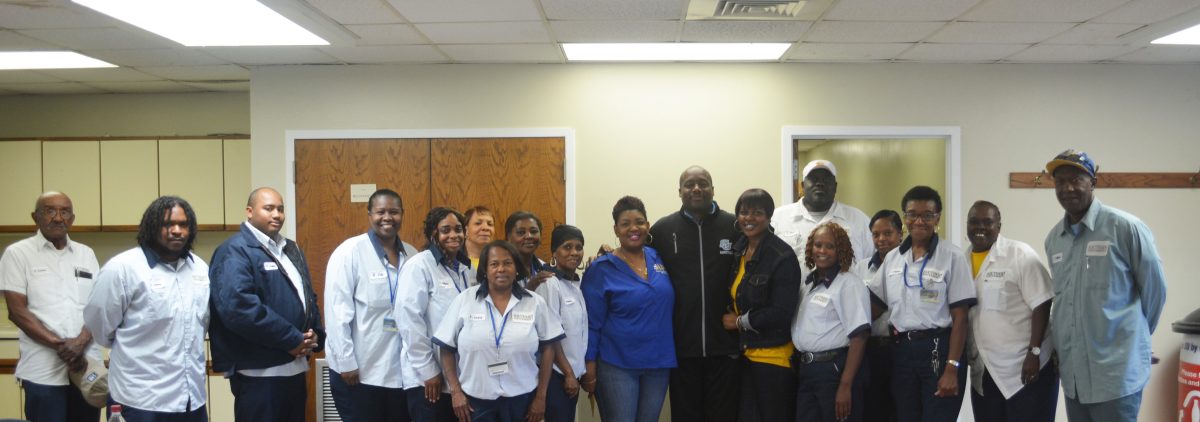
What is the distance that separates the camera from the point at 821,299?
3.21 metres

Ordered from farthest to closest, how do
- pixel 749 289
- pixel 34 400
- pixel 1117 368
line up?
pixel 34 400
pixel 749 289
pixel 1117 368

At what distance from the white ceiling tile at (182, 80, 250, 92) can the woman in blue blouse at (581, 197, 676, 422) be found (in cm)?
343

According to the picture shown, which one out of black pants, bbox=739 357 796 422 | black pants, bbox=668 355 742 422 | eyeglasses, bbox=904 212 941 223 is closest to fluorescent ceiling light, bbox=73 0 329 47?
black pants, bbox=668 355 742 422

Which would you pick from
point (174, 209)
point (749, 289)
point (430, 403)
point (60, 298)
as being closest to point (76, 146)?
point (60, 298)

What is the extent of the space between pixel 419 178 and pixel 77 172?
8.71 feet

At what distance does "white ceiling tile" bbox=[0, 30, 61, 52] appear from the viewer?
391cm

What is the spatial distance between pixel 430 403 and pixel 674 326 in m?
1.14

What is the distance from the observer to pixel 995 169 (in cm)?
476

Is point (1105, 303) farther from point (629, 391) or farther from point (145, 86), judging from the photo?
point (145, 86)

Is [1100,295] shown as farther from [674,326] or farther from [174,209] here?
[174,209]

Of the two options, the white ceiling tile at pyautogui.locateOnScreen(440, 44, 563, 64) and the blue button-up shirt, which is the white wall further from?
the blue button-up shirt

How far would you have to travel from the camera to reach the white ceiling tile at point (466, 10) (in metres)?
3.38

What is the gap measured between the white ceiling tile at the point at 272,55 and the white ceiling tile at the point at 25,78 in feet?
5.07

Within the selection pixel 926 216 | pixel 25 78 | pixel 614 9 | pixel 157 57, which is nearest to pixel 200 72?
pixel 157 57
